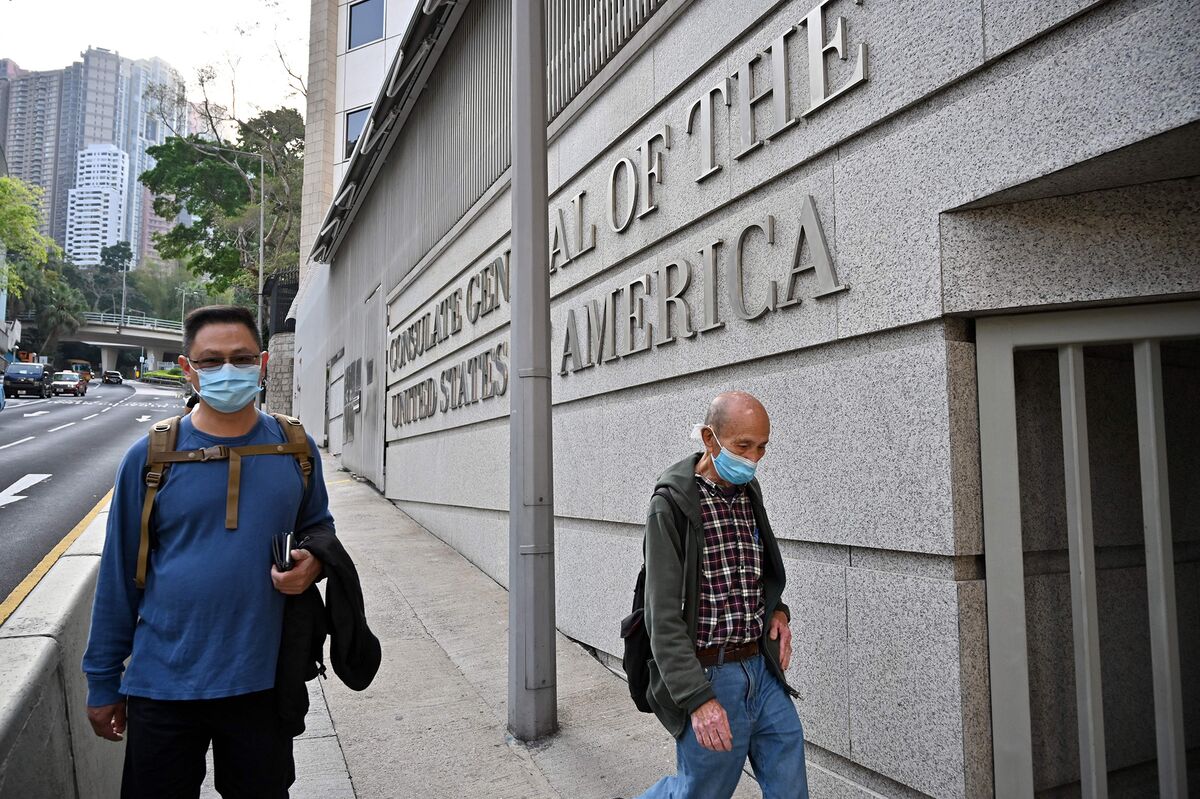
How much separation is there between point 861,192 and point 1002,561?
5.43ft

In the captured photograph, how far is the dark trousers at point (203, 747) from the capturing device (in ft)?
8.20

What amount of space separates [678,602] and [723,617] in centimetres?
22

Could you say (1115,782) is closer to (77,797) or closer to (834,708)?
(834,708)

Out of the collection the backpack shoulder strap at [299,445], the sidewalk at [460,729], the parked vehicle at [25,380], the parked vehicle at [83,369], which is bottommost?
the sidewalk at [460,729]

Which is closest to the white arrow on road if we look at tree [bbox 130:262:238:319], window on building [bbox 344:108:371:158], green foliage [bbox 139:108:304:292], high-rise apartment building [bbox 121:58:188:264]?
window on building [bbox 344:108:371:158]

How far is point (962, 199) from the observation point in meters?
3.30

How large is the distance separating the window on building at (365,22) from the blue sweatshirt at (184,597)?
30.8 m

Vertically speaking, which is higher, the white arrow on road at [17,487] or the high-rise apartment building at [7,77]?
the high-rise apartment building at [7,77]

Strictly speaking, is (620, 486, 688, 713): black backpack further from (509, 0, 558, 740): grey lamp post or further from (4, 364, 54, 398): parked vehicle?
(4, 364, 54, 398): parked vehicle

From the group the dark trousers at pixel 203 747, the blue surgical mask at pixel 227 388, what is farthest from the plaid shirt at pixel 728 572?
the blue surgical mask at pixel 227 388

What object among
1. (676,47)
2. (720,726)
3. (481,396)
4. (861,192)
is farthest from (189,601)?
(481,396)

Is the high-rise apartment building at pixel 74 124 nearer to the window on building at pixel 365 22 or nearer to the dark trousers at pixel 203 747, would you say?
the window on building at pixel 365 22

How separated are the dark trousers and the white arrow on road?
11.2 meters

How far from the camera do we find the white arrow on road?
12.0 m
